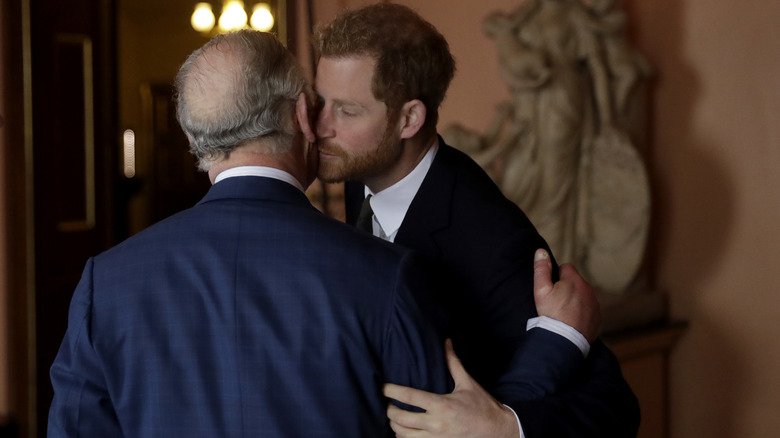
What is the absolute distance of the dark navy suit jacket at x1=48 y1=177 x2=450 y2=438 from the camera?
4.59 feet

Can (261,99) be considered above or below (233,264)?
above

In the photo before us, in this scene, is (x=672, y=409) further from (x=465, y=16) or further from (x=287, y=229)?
(x=287, y=229)

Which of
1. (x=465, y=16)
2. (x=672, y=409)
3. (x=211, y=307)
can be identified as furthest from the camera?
(x=465, y=16)

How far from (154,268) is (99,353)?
6.4 inches

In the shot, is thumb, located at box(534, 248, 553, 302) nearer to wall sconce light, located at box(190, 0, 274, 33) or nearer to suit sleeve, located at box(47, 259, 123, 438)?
suit sleeve, located at box(47, 259, 123, 438)

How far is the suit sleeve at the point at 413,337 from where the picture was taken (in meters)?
1.41

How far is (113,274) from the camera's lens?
1.45 meters

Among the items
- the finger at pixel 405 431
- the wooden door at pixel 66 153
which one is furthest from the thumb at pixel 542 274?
the wooden door at pixel 66 153

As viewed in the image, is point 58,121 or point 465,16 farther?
point 465,16

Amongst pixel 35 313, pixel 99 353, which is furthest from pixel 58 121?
pixel 99 353

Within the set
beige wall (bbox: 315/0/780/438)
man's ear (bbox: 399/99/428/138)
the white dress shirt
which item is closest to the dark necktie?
the white dress shirt

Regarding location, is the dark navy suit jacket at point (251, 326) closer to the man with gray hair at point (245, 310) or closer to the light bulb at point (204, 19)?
the man with gray hair at point (245, 310)

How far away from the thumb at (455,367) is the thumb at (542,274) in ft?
0.98

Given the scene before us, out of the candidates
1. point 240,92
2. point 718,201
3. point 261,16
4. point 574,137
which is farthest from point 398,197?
point 261,16
